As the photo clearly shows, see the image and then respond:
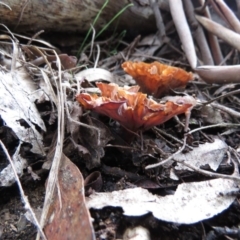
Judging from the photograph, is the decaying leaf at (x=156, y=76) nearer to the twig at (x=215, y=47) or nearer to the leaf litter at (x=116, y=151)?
the leaf litter at (x=116, y=151)

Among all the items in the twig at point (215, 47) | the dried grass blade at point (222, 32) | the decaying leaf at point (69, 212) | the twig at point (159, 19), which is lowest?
the twig at point (215, 47)

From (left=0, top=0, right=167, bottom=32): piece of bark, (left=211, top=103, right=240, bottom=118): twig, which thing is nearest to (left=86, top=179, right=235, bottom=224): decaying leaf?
(left=211, top=103, right=240, bottom=118): twig

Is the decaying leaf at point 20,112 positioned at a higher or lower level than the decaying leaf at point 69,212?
higher

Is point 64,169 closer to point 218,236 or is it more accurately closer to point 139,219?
point 139,219

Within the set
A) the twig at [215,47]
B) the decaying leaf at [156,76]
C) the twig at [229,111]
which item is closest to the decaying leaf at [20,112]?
the decaying leaf at [156,76]

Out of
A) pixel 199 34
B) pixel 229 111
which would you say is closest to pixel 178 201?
pixel 229 111

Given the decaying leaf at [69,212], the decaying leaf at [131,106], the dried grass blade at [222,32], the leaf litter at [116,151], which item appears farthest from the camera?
the dried grass blade at [222,32]

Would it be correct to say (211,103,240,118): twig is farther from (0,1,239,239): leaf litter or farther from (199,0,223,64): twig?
(199,0,223,64): twig
